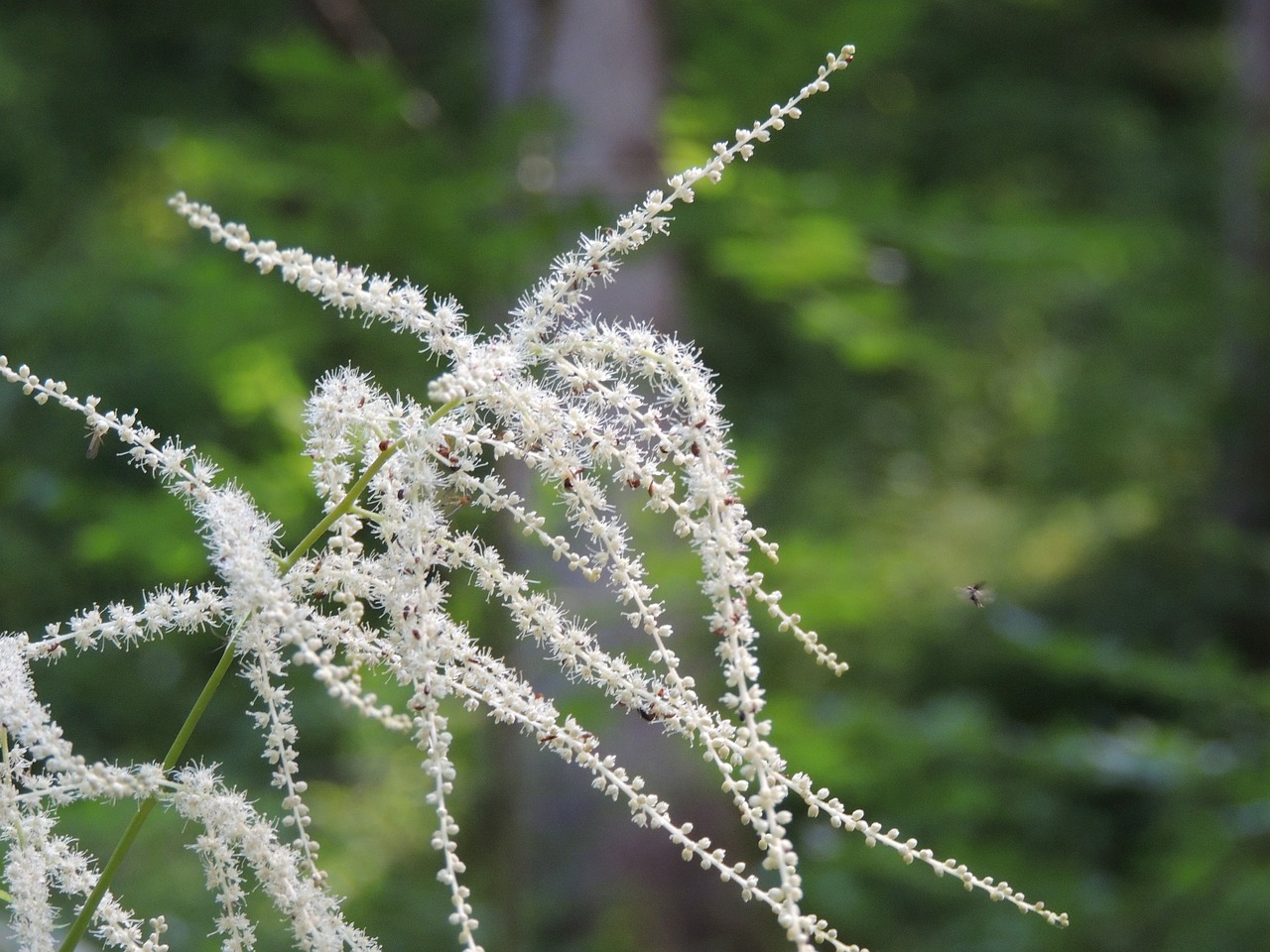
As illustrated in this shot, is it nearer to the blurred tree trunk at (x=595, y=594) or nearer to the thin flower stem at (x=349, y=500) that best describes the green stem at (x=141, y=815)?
the thin flower stem at (x=349, y=500)

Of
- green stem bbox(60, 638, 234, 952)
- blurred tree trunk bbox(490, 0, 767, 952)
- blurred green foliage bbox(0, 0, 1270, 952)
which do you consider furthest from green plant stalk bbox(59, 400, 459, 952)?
blurred tree trunk bbox(490, 0, 767, 952)

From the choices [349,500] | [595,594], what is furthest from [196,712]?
[595,594]

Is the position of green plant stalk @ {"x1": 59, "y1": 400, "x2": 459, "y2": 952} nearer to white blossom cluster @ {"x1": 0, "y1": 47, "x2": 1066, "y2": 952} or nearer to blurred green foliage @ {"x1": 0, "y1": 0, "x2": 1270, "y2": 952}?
white blossom cluster @ {"x1": 0, "y1": 47, "x2": 1066, "y2": 952}

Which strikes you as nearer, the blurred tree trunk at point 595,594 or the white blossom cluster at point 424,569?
the white blossom cluster at point 424,569

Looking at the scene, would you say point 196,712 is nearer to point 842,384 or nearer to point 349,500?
point 349,500

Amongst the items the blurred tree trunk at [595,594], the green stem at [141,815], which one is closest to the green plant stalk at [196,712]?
the green stem at [141,815]

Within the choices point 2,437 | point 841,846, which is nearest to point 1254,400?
point 841,846

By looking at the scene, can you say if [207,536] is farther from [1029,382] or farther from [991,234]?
[1029,382]
